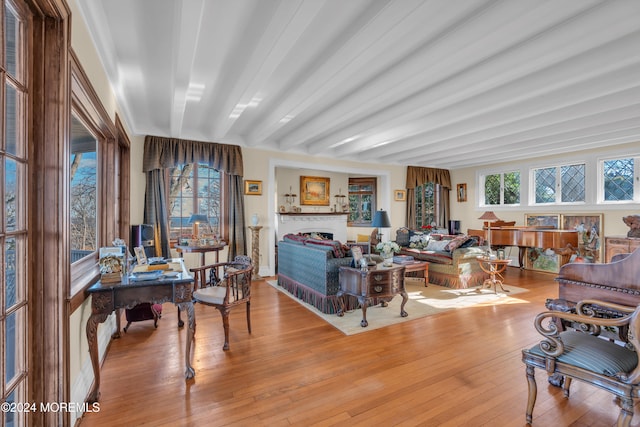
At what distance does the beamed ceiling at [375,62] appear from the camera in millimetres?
2094

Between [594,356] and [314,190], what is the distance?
685 cm

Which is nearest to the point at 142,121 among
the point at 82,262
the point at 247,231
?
the point at 247,231

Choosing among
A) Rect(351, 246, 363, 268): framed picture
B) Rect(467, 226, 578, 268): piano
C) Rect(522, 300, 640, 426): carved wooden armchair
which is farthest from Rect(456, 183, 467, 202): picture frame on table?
Rect(522, 300, 640, 426): carved wooden armchair

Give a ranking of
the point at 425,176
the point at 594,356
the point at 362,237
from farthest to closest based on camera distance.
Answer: the point at 362,237, the point at 425,176, the point at 594,356

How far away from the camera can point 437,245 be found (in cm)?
580

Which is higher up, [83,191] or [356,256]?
[83,191]

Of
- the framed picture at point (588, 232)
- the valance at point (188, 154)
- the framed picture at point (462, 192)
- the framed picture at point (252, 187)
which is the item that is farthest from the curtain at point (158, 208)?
the framed picture at point (462, 192)

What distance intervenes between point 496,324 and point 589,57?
2.84 metres

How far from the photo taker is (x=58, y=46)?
59.9 inches

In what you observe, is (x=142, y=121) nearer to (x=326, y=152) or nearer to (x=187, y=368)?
(x=326, y=152)

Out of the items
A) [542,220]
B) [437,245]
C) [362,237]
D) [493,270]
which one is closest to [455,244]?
[437,245]

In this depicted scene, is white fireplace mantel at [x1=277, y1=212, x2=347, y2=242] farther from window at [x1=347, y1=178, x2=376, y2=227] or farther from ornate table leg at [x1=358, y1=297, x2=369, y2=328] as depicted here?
ornate table leg at [x1=358, y1=297, x2=369, y2=328]

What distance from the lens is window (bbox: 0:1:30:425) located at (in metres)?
1.20

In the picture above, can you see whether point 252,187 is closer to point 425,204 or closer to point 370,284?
point 370,284
